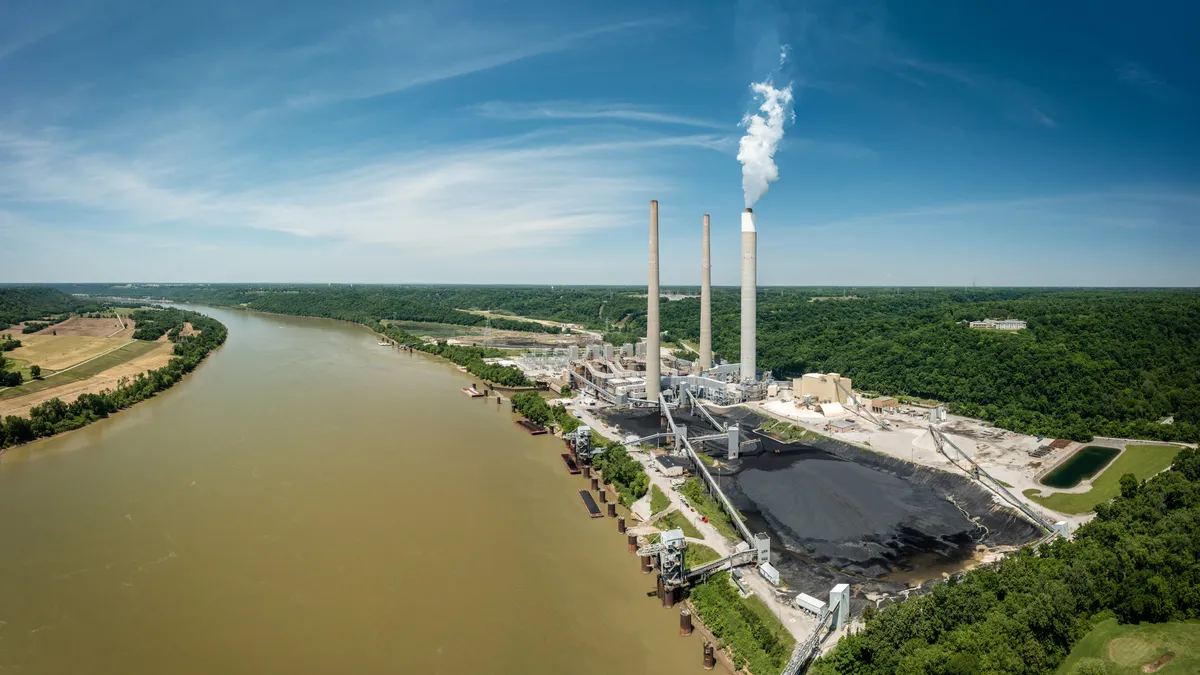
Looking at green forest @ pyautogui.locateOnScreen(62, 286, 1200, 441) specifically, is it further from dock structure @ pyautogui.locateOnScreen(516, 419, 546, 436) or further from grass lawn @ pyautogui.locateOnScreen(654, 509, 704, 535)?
dock structure @ pyautogui.locateOnScreen(516, 419, 546, 436)

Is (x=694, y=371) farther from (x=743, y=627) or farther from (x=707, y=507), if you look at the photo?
(x=743, y=627)

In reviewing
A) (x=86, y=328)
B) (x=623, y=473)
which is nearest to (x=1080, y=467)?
(x=623, y=473)

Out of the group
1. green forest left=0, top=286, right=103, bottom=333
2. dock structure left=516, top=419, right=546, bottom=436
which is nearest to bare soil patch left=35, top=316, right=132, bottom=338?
green forest left=0, top=286, right=103, bottom=333

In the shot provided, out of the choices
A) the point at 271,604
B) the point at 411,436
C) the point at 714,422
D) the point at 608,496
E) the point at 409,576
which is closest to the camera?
the point at 271,604

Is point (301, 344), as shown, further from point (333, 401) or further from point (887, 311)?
point (887, 311)

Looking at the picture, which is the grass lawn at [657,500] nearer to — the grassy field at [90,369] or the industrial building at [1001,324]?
the industrial building at [1001,324]

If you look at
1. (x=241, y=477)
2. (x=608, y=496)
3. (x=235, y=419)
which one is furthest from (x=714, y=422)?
(x=235, y=419)
